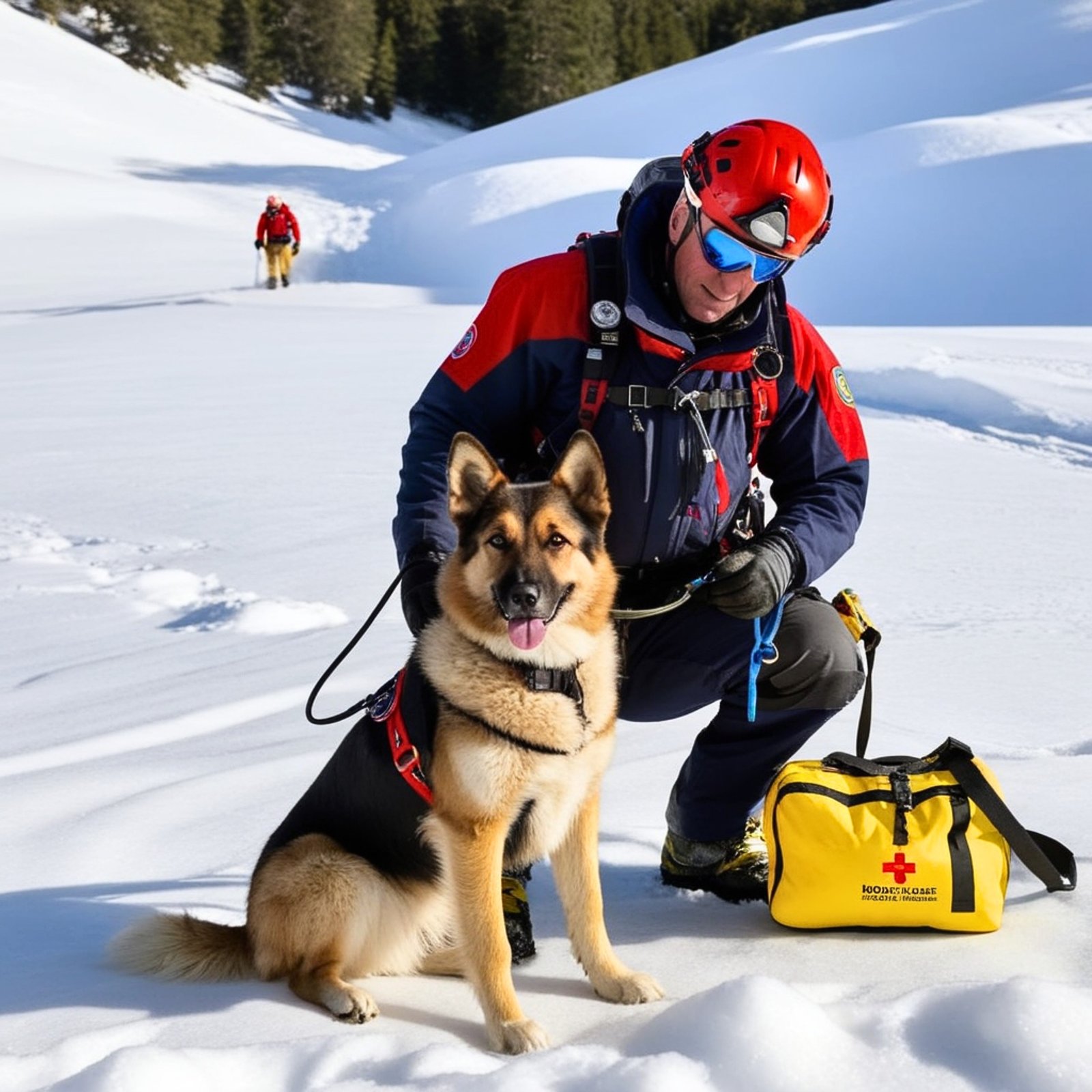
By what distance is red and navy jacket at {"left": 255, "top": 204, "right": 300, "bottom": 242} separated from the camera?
648 inches

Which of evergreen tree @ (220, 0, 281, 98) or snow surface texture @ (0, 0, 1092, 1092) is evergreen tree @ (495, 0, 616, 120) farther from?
snow surface texture @ (0, 0, 1092, 1092)

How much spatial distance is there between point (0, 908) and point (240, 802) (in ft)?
2.41

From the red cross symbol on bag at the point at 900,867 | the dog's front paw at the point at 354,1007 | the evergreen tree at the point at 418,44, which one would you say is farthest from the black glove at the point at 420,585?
the evergreen tree at the point at 418,44

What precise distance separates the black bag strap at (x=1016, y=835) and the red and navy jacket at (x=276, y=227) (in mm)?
15430

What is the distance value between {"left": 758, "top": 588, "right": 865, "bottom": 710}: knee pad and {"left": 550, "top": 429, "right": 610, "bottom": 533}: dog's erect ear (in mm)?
595

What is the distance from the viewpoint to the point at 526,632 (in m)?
2.18

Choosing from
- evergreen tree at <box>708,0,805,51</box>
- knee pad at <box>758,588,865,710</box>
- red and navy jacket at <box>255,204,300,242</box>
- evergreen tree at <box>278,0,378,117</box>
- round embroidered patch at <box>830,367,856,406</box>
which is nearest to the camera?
knee pad at <box>758,588,865,710</box>

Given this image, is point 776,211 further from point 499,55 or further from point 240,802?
point 499,55

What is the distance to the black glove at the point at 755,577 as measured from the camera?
100 inches

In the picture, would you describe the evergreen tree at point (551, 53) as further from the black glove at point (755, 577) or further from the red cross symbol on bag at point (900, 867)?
the red cross symbol on bag at point (900, 867)

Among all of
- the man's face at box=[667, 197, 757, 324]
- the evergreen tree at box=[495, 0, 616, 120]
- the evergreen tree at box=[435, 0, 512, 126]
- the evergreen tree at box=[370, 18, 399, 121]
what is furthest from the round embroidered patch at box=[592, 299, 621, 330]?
the evergreen tree at box=[370, 18, 399, 121]

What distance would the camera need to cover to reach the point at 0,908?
8.73 ft

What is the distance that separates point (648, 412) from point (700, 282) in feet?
1.00

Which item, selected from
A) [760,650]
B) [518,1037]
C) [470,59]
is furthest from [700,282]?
[470,59]
